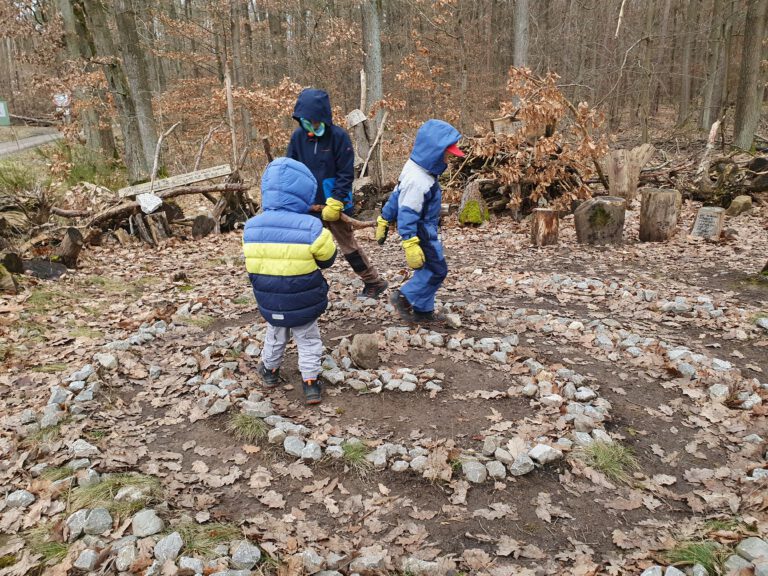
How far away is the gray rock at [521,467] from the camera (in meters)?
3.30

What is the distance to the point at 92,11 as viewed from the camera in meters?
12.7

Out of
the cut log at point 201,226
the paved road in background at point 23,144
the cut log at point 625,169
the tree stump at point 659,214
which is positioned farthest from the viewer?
the paved road in background at point 23,144

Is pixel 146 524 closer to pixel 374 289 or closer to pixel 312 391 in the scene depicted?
pixel 312 391

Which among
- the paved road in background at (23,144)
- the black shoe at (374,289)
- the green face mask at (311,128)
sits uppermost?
the paved road in background at (23,144)

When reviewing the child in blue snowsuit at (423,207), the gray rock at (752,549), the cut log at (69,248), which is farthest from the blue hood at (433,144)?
the cut log at (69,248)

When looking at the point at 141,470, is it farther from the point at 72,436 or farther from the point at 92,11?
the point at 92,11

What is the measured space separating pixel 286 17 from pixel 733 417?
2148cm

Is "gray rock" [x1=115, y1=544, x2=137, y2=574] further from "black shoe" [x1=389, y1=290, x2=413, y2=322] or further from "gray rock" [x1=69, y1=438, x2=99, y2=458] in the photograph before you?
"black shoe" [x1=389, y1=290, x2=413, y2=322]

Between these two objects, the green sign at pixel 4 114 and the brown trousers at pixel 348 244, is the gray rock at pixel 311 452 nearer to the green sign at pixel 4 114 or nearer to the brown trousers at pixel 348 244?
the brown trousers at pixel 348 244

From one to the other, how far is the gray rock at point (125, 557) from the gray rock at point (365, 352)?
235 centimetres

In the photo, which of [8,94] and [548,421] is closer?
[548,421]

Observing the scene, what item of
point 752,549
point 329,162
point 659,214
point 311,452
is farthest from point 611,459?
point 659,214

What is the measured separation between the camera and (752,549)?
2547 millimetres

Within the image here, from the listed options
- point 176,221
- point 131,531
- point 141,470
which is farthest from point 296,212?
point 176,221
